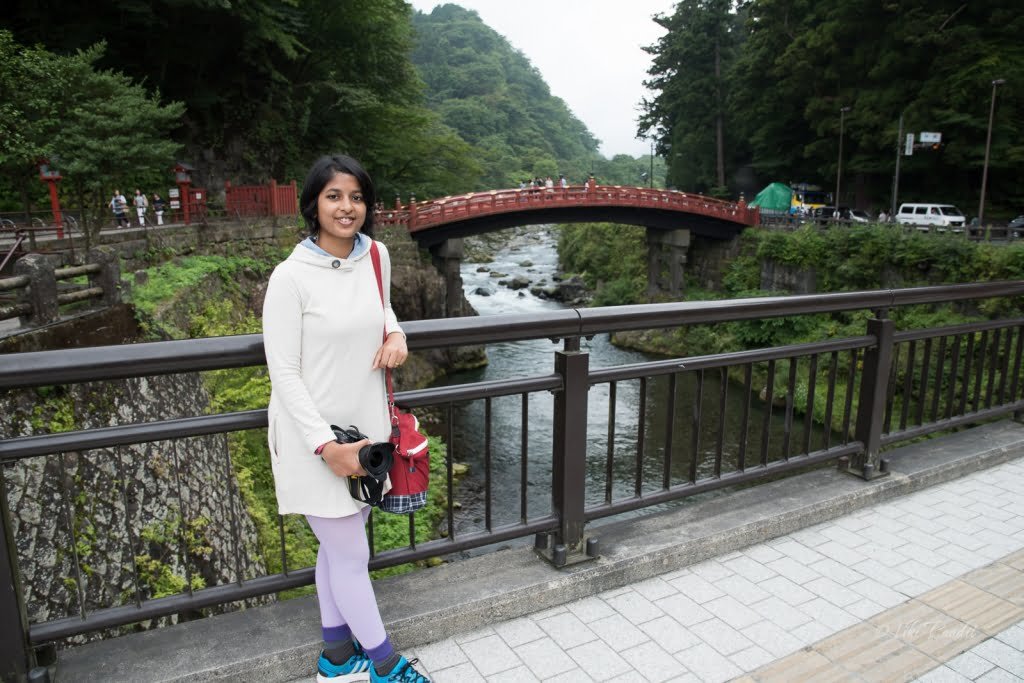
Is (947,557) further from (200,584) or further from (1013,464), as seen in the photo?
(200,584)

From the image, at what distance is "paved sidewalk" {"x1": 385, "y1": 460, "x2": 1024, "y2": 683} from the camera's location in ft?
7.76

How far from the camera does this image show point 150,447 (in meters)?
5.58

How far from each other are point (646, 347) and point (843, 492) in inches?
864

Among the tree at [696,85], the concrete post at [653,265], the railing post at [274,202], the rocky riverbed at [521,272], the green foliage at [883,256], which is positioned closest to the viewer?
the green foliage at [883,256]

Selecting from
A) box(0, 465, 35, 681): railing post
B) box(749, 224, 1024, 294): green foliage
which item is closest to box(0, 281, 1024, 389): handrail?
box(0, 465, 35, 681): railing post

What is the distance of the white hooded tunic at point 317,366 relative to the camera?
75.1 inches

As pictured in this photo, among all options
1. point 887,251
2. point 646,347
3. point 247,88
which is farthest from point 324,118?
point 887,251

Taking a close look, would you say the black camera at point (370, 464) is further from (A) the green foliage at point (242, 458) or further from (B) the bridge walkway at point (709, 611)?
(A) the green foliage at point (242, 458)

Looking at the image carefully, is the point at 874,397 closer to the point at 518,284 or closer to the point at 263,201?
the point at 263,201

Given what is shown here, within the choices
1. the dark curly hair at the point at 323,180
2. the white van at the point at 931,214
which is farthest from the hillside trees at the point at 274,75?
the dark curly hair at the point at 323,180

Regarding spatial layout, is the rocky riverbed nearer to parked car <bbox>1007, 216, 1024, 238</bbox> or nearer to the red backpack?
parked car <bbox>1007, 216, 1024, 238</bbox>

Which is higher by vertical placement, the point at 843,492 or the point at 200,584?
the point at 843,492

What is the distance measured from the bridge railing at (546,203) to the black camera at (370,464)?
69.1 ft

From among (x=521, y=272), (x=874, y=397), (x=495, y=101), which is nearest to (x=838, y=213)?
(x=521, y=272)
